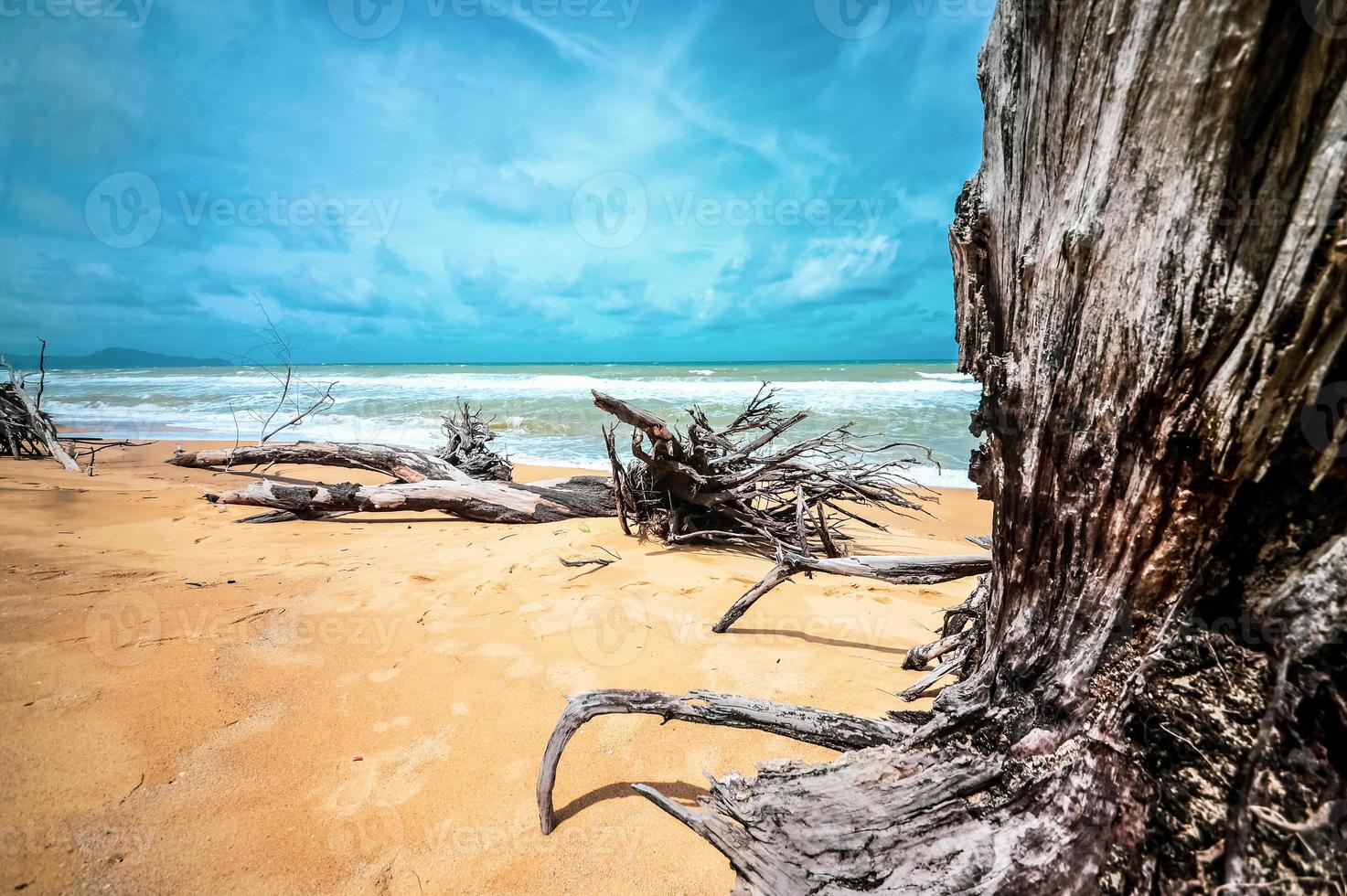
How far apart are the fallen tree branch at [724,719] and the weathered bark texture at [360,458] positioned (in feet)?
16.7

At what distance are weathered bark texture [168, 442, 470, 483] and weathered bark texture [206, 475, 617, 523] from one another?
0.33m

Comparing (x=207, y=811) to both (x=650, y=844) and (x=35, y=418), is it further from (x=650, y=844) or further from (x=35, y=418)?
(x=35, y=418)

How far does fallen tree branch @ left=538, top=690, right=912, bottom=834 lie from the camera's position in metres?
1.47

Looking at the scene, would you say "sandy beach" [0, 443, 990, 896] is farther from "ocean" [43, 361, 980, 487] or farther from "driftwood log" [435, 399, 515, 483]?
"ocean" [43, 361, 980, 487]

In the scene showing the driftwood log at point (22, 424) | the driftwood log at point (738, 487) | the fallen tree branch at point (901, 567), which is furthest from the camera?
the driftwood log at point (22, 424)

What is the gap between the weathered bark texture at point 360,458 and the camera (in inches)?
265

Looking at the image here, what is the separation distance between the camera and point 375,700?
93.4 inches

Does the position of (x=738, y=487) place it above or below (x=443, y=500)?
Result: above

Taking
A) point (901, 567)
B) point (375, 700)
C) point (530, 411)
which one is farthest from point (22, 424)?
point (901, 567)

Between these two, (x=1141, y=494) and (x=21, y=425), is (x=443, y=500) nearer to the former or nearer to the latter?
(x=1141, y=494)

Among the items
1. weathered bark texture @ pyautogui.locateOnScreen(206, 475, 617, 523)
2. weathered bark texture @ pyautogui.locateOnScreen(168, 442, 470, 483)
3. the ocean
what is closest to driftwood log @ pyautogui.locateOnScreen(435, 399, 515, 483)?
weathered bark texture @ pyautogui.locateOnScreen(168, 442, 470, 483)

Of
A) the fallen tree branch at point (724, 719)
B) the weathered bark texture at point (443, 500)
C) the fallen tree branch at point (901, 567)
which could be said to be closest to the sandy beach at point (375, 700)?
the fallen tree branch at point (724, 719)

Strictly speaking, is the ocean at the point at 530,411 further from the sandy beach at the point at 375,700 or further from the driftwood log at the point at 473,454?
the sandy beach at the point at 375,700

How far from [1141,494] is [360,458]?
310 inches
